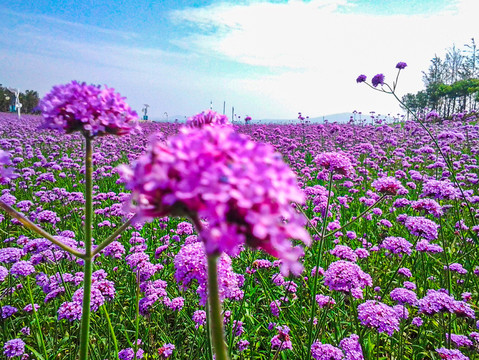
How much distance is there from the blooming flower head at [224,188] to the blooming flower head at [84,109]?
0.73 metres

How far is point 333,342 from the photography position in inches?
111

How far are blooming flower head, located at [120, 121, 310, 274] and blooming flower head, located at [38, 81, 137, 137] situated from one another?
0.73 m

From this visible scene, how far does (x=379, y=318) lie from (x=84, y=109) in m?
2.15

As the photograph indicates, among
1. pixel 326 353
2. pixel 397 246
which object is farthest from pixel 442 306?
pixel 326 353

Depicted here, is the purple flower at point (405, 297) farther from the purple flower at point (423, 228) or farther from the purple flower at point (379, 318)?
the purple flower at point (423, 228)

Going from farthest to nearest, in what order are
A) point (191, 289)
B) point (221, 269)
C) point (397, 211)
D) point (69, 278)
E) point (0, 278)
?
1. point (397, 211)
2. point (191, 289)
3. point (69, 278)
4. point (0, 278)
5. point (221, 269)

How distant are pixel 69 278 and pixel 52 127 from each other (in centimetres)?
196

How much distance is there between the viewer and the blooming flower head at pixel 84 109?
1.35 metres

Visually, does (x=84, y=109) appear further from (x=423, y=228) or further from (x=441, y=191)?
(x=441, y=191)

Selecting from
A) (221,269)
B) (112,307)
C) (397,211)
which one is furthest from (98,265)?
(397,211)

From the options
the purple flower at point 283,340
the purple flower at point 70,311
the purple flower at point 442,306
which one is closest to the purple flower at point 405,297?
the purple flower at point 442,306

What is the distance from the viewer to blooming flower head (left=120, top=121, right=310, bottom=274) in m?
0.64

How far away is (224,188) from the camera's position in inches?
25.1

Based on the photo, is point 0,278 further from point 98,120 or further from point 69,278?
point 98,120
